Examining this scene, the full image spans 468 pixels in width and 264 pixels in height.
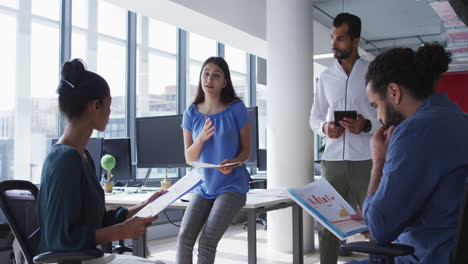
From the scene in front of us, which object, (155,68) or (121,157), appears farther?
(155,68)

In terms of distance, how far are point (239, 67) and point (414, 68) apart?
7.09 meters

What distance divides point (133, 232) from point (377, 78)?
96 centimetres

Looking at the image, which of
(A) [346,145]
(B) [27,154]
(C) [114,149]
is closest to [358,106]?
(A) [346,145]

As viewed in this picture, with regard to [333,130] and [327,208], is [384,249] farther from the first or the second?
[333,130]

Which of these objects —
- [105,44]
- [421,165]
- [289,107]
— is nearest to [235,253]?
[289,107]

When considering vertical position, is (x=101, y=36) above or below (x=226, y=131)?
above

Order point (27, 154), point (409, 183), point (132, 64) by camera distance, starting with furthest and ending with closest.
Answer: point (132, 64) < point (27, 154) < point (409, 183)

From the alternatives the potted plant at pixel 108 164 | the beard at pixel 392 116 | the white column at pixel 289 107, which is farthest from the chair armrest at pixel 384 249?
the white column at pixel 289 107

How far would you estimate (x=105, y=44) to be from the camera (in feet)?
18.1

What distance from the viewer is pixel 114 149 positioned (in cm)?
390

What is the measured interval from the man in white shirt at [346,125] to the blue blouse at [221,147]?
19.1 inches

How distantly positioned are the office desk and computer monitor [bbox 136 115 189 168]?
0.50 metres

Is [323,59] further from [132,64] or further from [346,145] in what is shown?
[346,145]

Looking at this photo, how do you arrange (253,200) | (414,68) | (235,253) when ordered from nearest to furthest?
(414,68), (253,200), (235,253)
